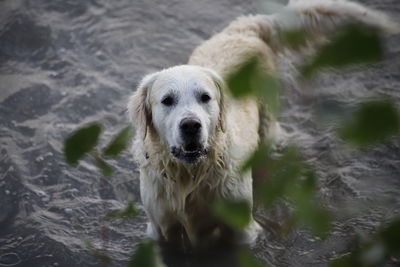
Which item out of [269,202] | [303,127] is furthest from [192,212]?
[269,202]

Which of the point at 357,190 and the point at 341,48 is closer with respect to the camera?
the point at 341,48

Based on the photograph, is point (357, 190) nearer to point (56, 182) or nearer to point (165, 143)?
point (165, 143)

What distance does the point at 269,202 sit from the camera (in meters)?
1.24

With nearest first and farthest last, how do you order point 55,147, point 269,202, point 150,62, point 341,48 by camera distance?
point 341,48
point 269,202
point 55,147
point 150,62

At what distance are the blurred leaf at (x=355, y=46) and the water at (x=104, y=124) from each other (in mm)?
2357

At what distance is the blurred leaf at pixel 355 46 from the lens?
91 centimetres

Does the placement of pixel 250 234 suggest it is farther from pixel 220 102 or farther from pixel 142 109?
pixel 142 109

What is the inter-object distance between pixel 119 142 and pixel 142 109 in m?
2.54

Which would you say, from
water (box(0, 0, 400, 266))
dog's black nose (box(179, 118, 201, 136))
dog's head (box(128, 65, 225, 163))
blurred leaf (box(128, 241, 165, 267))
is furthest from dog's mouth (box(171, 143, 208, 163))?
blurred leaf (box(128, 241, 165, 267))

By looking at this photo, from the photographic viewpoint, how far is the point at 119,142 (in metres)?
1.41

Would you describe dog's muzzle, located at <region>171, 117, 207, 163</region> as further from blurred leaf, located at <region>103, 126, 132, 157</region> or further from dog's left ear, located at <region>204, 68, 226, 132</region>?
blurred leaf, located at <region>103, 126, 132, 157</region>

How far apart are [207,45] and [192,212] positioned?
1.85m

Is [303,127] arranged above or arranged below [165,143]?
below

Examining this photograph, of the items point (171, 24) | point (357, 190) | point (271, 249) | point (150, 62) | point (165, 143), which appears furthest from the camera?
point (171, 24)
